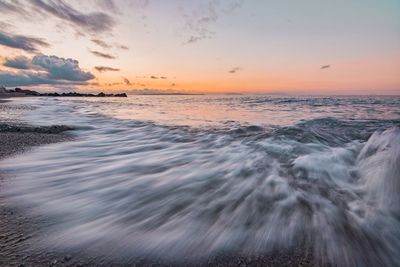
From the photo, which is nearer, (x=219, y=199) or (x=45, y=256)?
(x=45, y=256)

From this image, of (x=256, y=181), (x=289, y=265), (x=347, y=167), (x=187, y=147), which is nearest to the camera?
(x=289, y=265)

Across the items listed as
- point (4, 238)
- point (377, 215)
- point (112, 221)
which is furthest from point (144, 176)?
point (377, 215)

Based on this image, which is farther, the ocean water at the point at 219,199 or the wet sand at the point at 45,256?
the ocean water at the point at 219,199

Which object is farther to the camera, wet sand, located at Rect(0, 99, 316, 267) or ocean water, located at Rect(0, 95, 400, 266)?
ocean water, located at Rect(0, 95, 400, 266)

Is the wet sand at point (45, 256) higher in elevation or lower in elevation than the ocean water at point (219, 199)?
higher

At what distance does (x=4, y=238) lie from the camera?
6.87 ft

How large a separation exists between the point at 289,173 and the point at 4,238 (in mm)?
3767

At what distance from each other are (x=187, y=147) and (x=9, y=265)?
482 cm

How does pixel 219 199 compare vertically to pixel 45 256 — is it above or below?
below

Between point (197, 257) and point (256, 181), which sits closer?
point (197, 257)

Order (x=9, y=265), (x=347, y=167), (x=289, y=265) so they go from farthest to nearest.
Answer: (x=347, y=167) < (x=289, y=265) < (x=9, y=265)

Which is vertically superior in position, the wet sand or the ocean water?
the wet sand

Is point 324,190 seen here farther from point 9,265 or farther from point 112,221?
point 9,265

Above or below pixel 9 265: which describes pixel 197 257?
below
